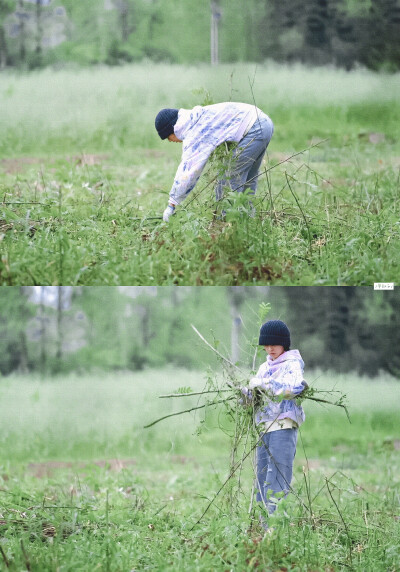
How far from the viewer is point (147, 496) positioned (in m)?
4.83

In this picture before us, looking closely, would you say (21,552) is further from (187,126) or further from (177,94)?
(177,94)

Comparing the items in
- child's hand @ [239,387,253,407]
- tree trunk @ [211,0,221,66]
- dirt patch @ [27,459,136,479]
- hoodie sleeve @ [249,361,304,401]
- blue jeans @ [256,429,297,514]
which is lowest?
dirt patch @ [27,459,136,479]

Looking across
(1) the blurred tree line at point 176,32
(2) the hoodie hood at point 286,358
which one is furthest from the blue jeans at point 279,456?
(1) the blurred tree line at point 176,32

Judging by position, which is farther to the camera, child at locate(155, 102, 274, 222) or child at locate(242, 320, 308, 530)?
child at locate(155, 102, 274, 222)

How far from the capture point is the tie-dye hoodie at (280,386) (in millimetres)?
3635

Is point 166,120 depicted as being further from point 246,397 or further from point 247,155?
point 246,397

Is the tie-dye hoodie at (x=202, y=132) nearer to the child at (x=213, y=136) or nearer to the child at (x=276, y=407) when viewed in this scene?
the child at (x=213, y=136)

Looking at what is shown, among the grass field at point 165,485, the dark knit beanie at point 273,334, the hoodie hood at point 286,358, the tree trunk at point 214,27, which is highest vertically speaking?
the tree trunk at point 214,27

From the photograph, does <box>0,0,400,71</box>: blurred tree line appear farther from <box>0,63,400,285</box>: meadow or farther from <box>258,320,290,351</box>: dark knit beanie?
<box>258,320,290,351</box>: dark knit beanie

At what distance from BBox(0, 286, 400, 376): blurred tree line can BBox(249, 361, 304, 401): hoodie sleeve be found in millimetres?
3266

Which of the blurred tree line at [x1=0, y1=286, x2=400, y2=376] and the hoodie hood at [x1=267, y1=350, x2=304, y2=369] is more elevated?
the hoodie hood at [x1=267, y1=350, x2=304, y2=369]

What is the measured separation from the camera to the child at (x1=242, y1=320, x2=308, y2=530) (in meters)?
3.66

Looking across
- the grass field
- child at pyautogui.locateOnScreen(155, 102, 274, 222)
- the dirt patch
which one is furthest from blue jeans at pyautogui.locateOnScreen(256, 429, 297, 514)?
the dirt patch

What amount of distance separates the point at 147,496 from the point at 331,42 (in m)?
5.02
